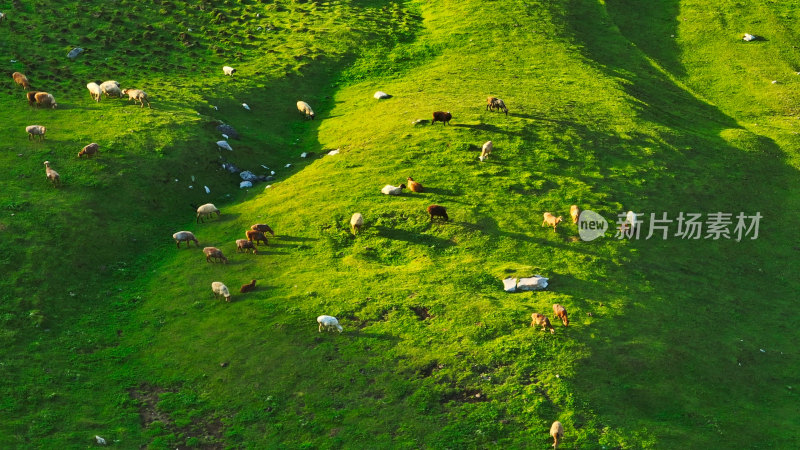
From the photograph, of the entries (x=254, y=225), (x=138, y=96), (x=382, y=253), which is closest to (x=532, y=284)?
(x=382, y=253)

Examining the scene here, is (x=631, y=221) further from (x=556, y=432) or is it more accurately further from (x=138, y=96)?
(x=138, y=96)

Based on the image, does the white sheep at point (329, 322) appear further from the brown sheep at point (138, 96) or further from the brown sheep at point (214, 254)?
the brown sheep at point (138, 96)

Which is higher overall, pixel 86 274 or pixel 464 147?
pixel 464 147

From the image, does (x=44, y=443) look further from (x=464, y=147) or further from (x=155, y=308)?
(x=464, y=147)

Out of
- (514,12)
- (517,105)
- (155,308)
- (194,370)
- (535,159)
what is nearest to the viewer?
(194,370)

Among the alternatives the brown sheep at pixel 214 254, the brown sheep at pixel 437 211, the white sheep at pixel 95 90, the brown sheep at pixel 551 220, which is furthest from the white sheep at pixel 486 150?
the white sheep at pixel 95 90

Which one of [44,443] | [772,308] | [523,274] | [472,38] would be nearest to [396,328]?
[523,274]
